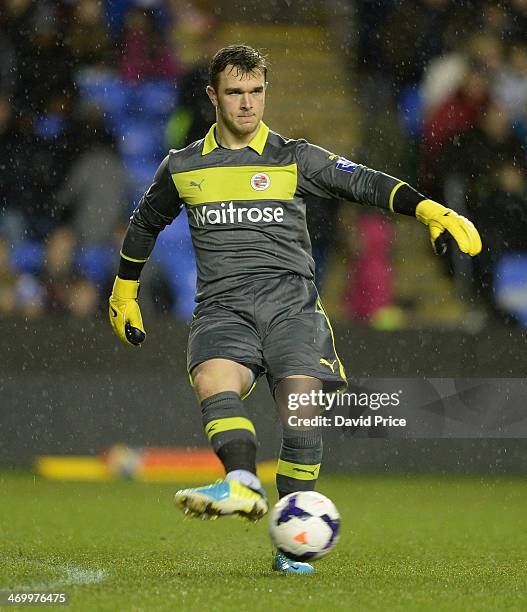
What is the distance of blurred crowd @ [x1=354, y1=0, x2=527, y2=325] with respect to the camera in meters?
9.89

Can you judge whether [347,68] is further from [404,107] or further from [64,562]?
[64,562]

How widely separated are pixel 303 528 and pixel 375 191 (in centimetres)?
128

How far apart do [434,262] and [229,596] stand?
7.09m

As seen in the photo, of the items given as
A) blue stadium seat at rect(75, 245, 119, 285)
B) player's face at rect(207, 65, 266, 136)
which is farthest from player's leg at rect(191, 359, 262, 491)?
blue stadium seat at rect(75, 245, 119, 285)

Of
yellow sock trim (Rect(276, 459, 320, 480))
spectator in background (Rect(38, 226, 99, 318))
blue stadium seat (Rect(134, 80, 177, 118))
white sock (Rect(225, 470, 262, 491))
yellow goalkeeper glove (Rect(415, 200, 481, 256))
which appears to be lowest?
white sock (Rect(225, 470, 262, 491))

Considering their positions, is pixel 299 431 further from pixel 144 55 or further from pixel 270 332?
pixel 144 55

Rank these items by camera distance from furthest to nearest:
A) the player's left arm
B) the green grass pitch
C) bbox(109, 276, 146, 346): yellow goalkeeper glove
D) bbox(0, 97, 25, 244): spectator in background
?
bbox(0, 97, 25, 244): spectator in background → bbox(109, 276, 146, 346): yellow goalkeeper glove → the player's left arm → the green grass pitch

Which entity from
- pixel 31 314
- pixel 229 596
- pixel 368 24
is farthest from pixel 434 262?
pixel 229 596

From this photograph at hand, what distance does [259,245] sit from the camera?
5.32 metres

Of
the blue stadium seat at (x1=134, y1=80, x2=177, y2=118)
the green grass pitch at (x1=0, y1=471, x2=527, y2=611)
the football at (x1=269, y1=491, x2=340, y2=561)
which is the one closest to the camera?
the green grass pitch at (x1=0, y1=471, x2=527, y2=611)

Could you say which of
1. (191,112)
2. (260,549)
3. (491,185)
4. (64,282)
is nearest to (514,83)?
(491,185)

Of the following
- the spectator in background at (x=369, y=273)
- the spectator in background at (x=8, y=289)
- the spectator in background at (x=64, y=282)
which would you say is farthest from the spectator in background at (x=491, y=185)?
the spectator in background at (x=8, y=289)

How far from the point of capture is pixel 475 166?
998 cm

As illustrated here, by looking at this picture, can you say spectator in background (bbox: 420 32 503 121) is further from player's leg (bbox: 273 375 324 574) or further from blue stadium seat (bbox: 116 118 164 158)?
player's leg (bbox: 273 375 324 574)
